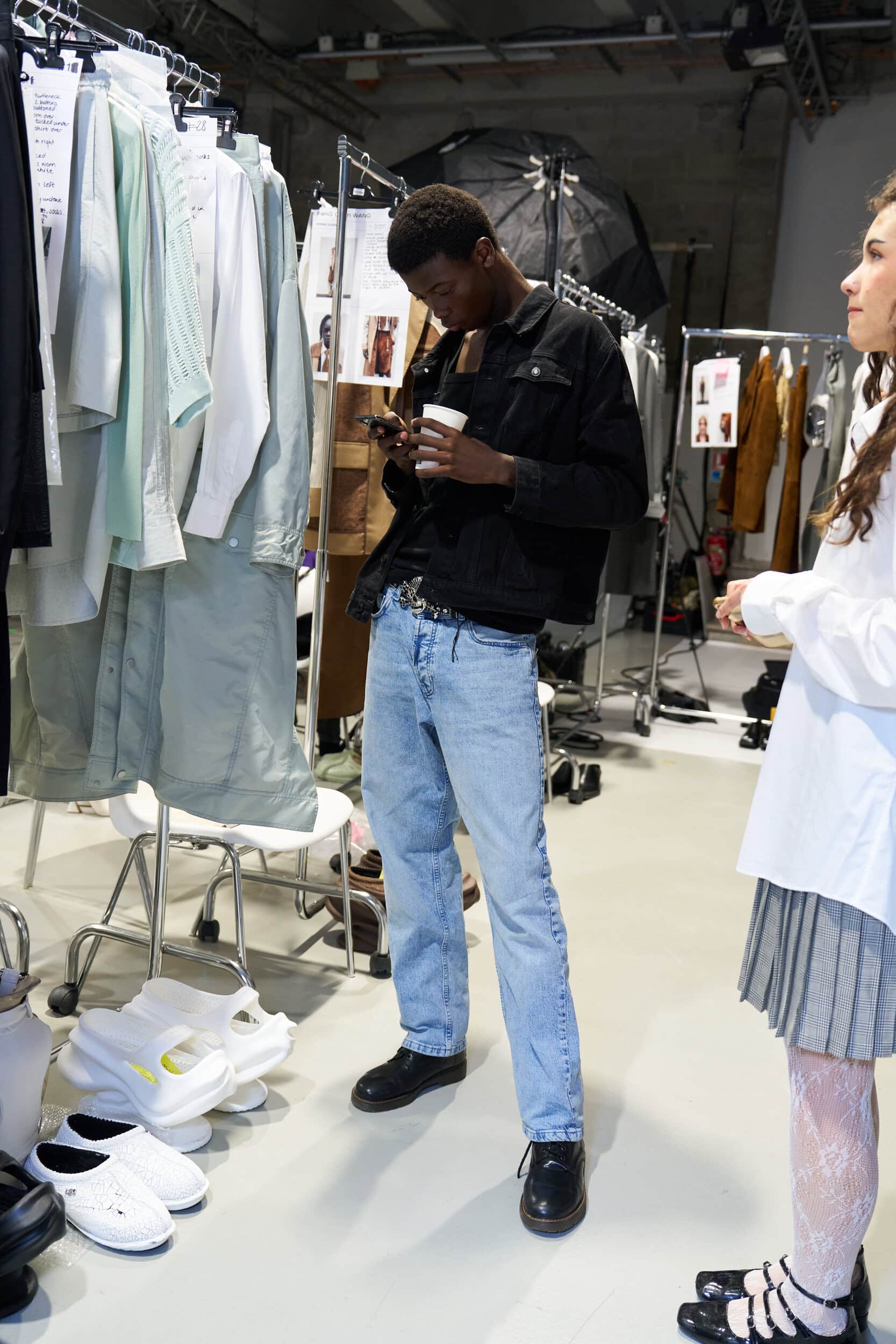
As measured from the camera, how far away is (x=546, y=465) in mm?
1874

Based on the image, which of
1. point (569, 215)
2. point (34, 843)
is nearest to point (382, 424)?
point (34, 843)

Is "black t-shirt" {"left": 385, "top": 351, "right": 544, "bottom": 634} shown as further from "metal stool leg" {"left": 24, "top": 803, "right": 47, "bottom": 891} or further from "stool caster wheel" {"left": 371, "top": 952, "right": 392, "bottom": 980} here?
"metal stool leg" {"left": 24, "top": 803, "right": 47, "bottom": 891}

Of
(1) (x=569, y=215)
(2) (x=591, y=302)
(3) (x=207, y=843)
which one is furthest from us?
(1) (x=569, y=215)

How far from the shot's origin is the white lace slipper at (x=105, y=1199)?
1.80 metres

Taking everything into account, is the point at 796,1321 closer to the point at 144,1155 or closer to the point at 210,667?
the point at 144,1155

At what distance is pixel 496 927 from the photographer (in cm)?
199

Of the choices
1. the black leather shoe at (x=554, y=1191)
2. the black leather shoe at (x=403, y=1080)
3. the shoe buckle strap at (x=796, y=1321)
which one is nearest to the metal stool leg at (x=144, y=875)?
the black leather shoe at (x=403, y=1080)

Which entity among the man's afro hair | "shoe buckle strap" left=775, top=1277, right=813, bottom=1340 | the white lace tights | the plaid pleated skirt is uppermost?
the man's afro hair

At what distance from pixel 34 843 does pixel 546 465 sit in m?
2.07

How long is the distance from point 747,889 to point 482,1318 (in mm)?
2255

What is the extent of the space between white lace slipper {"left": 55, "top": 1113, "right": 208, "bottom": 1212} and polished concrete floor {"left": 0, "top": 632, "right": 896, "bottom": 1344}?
53mm

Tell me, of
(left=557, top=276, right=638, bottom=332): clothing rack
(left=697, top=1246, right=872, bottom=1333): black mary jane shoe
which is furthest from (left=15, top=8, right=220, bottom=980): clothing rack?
(left=557, top=276, right=638, bottom=332): clothing rack

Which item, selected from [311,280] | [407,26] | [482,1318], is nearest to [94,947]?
[482,1318]

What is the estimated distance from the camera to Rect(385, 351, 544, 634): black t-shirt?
1974 mm
